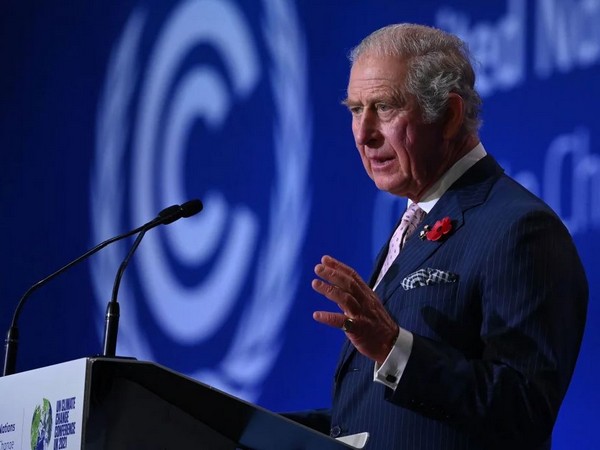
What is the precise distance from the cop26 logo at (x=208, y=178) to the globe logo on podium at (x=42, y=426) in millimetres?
1845

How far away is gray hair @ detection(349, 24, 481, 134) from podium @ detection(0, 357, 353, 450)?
0.83 m

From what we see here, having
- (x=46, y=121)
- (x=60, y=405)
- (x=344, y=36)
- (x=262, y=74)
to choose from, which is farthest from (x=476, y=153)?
(x=46, y=121)

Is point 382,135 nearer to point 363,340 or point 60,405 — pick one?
point 363,340

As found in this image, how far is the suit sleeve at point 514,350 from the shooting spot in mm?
1939

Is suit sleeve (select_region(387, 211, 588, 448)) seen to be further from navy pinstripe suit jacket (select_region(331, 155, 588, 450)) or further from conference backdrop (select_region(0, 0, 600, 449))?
conference backdrop (select_region(0, 0, 600, 449))

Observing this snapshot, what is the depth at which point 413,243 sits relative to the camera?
91.9 inches

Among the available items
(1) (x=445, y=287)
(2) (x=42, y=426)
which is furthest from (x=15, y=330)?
(1) (x=445, y=287)

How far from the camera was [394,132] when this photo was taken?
2398mm

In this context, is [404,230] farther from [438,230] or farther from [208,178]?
[208,178]

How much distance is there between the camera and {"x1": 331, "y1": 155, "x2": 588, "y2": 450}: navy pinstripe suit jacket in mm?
1945

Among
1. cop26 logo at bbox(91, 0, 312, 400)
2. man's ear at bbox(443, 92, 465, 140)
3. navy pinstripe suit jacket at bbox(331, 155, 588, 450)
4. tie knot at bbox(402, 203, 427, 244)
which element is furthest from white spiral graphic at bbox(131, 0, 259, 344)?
navy pinstripe suit jacket at bbox(331, 155, 588, 450)

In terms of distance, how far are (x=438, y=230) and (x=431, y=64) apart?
378 millimetres

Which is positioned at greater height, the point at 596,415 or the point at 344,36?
the point at 344,36

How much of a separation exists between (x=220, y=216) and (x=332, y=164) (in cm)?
62
